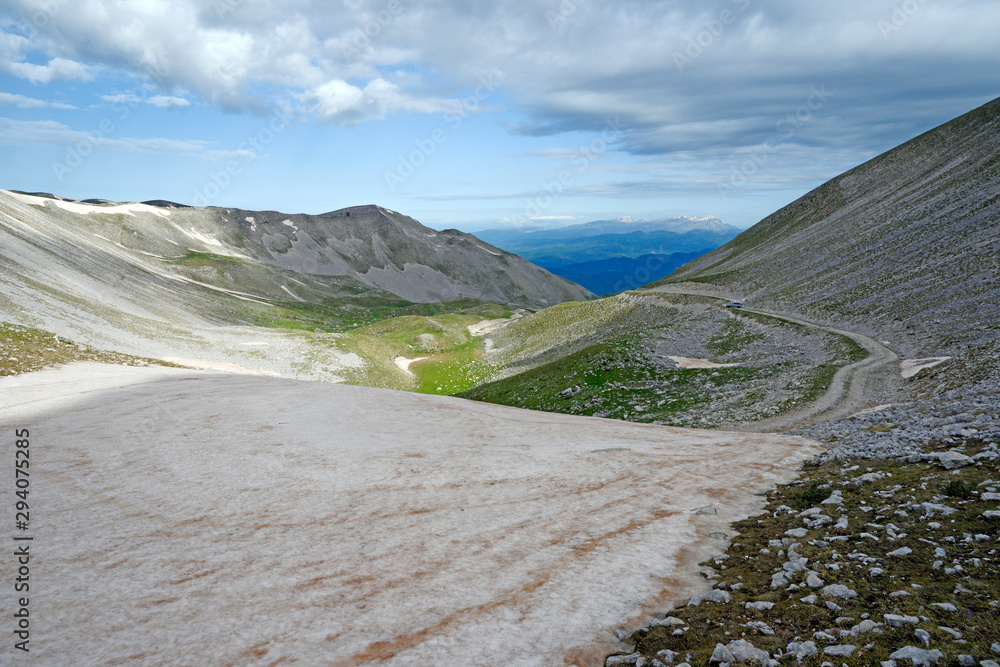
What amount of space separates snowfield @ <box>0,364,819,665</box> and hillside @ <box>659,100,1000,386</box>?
89.9 feet

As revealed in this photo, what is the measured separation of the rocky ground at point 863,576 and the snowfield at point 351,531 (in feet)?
3.26

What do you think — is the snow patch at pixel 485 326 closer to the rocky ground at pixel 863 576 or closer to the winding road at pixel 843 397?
the winding road at pixel 843 397

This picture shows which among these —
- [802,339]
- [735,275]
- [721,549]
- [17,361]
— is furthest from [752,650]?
[735,275]

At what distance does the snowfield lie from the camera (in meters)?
9.74

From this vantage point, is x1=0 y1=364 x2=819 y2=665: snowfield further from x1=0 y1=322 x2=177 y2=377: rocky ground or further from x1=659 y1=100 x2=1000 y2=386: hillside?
x1=659 y1=100 x2=1000 y2=386: hillside

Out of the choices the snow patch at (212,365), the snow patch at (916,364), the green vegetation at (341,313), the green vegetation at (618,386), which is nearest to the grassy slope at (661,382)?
the green vegetation at (618,386)

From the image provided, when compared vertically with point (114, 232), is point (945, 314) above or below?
below

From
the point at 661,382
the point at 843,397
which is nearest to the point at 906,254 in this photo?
the point at 661,382

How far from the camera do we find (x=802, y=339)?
53.9 metres

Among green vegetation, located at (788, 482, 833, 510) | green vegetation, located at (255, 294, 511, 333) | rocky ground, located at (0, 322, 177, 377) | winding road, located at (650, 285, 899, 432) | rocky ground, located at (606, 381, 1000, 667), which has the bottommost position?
winding road, located at (650, 285, 899, 432)

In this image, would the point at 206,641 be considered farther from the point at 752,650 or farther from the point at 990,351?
the point at 990,351

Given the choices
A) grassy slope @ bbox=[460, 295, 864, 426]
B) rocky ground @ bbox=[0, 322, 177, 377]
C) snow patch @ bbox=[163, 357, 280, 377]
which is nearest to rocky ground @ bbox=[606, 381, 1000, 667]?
grassy slope @ bbox=[460, 295, 864, 426]

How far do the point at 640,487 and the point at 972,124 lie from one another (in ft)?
434

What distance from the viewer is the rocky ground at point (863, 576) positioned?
839 centimetres
